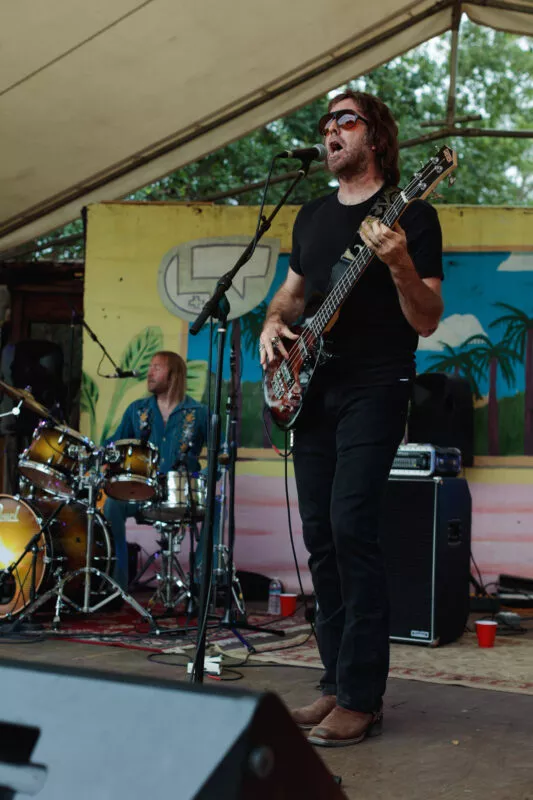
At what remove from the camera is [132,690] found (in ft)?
3.25

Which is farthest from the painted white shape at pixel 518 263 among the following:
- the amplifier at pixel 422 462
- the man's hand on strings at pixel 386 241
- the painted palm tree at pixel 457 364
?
the man's hand on strings at pixel 386 241

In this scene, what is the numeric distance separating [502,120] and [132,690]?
69.6 ft

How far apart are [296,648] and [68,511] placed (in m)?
1.79

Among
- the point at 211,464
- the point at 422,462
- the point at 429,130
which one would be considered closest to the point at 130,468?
the point at 422,462

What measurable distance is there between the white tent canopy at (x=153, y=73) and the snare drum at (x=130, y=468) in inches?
83.8

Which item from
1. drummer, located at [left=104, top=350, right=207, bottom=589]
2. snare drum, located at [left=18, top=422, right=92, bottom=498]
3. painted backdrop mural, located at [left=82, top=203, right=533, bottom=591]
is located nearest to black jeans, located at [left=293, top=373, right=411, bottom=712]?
snare drum, located at [left=18, top=422, right=92, bottom=498]

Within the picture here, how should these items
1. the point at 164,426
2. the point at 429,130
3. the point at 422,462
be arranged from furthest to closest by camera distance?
the point at 429,130
the point at 164,426
the point at 422,462

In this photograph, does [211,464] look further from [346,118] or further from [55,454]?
[55,454]

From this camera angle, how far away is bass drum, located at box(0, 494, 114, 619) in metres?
5.19

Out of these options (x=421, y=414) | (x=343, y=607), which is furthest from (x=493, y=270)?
(x=343, y=607)

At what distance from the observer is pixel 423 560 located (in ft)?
15.2

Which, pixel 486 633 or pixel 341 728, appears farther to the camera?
pixel 486 633

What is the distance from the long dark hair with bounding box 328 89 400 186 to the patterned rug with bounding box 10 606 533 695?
77.7 inches

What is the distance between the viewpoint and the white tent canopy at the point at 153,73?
16.6 feet
